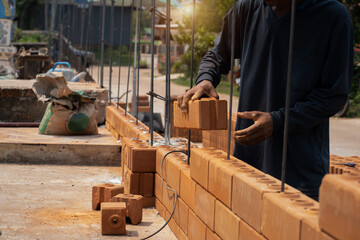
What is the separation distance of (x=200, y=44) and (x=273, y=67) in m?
21.1

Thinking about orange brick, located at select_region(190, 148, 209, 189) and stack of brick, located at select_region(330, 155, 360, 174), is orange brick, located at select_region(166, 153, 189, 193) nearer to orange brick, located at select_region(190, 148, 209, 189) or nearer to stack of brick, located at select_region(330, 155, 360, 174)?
orange brick, located at select_region(190, 148, 209, 189)

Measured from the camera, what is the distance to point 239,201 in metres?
2.66

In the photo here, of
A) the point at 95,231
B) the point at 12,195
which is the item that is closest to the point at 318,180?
the point at 95,231

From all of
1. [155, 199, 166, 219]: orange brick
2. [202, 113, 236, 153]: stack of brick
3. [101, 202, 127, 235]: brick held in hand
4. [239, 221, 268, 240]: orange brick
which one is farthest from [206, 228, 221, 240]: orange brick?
[202, 113, 236, 153]: stack of brick

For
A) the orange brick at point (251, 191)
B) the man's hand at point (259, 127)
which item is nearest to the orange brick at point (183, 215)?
the orange brick at point (251, 191)

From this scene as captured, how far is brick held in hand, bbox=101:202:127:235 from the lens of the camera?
382cm

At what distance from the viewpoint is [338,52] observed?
2.69 m

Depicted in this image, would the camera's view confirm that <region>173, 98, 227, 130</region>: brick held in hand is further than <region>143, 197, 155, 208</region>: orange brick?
No

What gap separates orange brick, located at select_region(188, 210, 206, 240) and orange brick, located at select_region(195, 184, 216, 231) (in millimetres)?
37

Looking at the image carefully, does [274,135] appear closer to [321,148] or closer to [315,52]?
[321,148]

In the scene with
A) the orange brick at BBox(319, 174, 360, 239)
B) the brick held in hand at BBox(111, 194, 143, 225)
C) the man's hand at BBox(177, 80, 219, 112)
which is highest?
the man's hand at BBox(177, 80, 219, 112)

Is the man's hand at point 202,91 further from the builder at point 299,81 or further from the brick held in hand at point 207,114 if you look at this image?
the builder at point 299,81

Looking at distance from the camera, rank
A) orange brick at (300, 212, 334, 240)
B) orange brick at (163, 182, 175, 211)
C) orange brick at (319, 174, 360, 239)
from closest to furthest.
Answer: orange brick at (319, 174, 360, 239) → orange brick at (300, 212, 334, 240) → orange brick at (163, 182, 175, 211)

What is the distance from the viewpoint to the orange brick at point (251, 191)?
2462 mm
